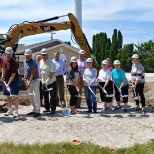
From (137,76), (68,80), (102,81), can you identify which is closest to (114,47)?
(102,81)

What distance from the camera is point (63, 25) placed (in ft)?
53.5

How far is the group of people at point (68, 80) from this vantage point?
10.2 metres

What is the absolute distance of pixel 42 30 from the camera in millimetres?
16500

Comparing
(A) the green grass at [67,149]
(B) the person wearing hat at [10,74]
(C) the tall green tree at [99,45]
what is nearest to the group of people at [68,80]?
(B) the person wearing hat at [10,74]

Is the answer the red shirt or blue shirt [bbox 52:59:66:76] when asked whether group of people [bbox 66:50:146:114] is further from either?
the red shirt

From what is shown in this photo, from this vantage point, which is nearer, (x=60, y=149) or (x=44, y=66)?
(x=60, y=149)

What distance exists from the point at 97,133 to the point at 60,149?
1542mm

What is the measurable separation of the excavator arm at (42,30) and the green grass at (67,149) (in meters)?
8.76

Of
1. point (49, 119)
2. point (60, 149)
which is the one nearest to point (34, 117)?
point (49, 119)

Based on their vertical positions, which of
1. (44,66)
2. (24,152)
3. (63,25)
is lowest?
(24,152)

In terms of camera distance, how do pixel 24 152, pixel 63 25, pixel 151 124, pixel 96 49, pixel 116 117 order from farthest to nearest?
pixel 96 49, pixel 63 25, pixel 116 117, pixel 151 124, pixel 24 152

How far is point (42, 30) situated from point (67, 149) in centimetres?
990

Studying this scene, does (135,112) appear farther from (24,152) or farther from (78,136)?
(24,152)

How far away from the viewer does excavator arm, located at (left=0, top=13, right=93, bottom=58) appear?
1598cm
